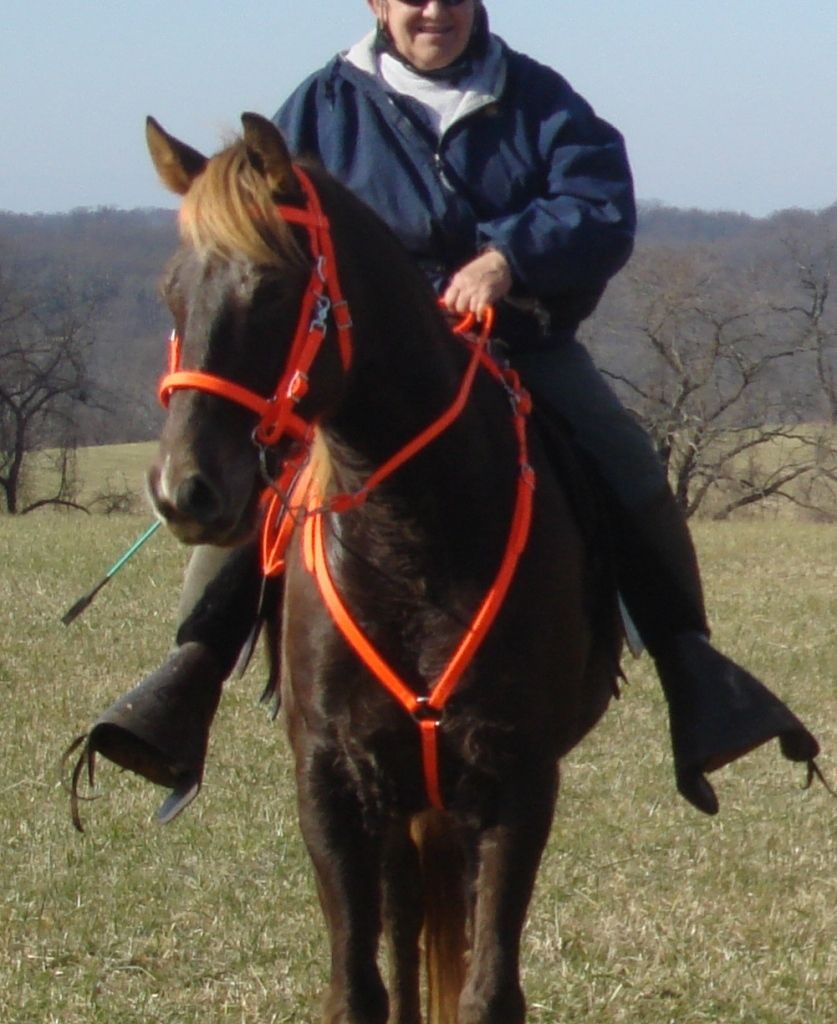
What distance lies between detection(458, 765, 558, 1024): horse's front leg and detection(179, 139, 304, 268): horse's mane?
53.2 inches

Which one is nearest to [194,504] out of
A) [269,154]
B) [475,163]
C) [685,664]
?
[269,154]

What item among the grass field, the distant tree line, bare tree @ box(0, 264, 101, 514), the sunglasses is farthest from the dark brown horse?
bare tree @ box(0, 264, 101, 514)

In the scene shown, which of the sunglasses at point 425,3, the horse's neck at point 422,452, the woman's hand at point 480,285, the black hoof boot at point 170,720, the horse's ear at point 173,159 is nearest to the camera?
the horse's ear at point 173,159

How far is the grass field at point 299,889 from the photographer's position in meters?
5.26

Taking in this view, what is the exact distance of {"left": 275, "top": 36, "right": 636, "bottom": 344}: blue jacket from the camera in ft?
14.0

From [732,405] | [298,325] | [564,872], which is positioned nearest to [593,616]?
[298,325]

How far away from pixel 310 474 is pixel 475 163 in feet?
3.54

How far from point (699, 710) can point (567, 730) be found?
0.48 m

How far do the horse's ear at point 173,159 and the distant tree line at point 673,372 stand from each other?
1304 inches

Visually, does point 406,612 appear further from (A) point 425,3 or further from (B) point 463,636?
(A) point 425,3

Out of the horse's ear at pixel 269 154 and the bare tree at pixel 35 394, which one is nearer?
the horse's ear at pixel 269 154

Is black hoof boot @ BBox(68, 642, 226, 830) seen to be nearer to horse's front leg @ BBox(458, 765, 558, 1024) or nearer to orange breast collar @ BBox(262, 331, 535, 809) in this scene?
orange breast collar @ BBox(262, 331, 535, 809)

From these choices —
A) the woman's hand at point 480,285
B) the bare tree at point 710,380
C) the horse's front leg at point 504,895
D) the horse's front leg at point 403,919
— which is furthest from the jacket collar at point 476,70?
the bare tree at point 710,380

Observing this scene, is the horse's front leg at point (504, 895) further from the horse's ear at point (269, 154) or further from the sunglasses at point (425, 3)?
the sunglasses at point (425, 3)
